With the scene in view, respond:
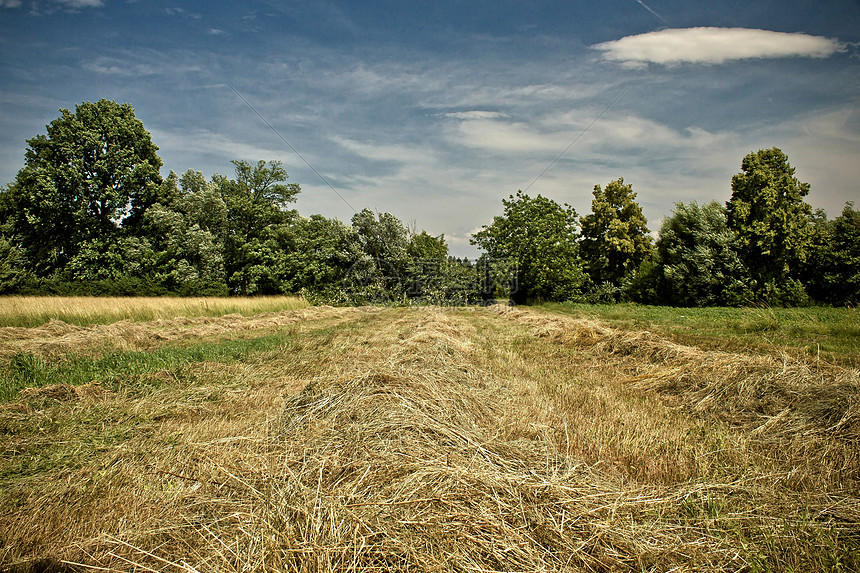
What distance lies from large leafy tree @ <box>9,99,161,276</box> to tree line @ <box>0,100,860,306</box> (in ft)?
0.29

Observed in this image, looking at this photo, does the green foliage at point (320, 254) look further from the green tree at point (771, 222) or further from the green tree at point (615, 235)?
the green tree at point (771, 222)

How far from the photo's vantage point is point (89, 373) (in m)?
5.94

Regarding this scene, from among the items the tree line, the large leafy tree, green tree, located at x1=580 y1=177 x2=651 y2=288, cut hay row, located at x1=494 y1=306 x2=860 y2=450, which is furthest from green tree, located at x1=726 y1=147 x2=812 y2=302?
the large leafy tree

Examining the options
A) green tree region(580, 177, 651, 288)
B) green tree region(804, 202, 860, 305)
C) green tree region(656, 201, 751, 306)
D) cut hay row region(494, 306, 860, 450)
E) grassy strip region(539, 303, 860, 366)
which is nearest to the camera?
cut hay row region(494, 306, 860, 450)

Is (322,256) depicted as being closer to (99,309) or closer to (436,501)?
(99,309)

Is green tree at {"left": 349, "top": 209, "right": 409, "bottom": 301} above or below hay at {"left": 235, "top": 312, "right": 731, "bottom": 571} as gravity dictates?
above

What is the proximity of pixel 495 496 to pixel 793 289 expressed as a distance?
24.1m

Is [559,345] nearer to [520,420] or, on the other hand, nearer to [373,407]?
[520,420]

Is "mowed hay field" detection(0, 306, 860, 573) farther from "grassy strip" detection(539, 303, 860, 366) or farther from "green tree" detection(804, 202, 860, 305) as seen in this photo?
"green tree" detection(804, 202, 860, 305)

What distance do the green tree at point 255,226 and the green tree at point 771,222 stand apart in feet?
90.7

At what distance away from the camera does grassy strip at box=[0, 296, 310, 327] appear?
12.2m

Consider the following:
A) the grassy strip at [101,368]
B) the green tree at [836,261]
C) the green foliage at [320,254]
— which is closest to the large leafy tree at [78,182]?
the green foliage at [320,254]

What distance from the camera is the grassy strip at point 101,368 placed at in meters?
5.48

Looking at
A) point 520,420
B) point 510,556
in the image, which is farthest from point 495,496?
point 520,420
